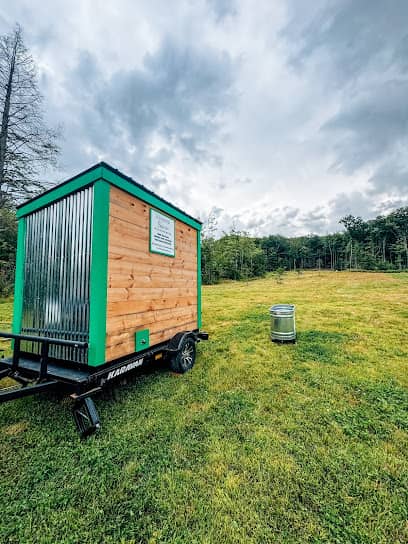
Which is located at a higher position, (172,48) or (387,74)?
(172,48)

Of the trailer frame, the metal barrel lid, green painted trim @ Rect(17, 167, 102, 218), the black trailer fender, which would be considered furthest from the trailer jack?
the metal barrel lid

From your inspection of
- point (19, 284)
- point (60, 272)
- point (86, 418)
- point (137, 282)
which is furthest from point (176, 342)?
point (19, 284)

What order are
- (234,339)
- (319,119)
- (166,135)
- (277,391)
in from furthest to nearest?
1. (166,135)
2. (319,119)
3. (234,339)
4. (277,391)

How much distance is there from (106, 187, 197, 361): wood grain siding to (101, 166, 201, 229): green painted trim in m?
0.08

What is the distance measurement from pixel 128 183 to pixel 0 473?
3454mm

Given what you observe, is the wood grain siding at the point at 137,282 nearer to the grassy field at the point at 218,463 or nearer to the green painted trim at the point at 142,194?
the green painted trim at the point at 142,194

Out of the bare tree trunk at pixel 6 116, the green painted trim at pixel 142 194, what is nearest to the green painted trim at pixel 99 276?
the green painted trim at pixel 142 194

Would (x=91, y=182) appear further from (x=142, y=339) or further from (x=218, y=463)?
(x=218, y=463)

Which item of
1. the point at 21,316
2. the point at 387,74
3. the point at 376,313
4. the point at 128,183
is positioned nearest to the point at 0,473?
the point at 21,316

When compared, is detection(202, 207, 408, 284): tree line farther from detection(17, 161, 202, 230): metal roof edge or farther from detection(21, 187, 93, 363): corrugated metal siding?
detection(21, 187, 93, 363): corrugated metal siding

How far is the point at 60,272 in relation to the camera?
307cm

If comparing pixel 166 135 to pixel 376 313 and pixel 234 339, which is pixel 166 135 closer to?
pixel 234 339

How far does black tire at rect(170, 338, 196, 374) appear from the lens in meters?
4.04

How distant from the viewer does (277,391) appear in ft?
11.8
